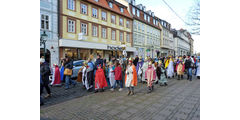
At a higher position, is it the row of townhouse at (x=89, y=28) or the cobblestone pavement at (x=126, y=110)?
the row of townhouse at (x=89, y=28)

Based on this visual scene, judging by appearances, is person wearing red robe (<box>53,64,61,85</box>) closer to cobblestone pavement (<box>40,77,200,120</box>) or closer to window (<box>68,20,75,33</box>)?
cobblestone pavement (<box>40,77,200,120</box>)

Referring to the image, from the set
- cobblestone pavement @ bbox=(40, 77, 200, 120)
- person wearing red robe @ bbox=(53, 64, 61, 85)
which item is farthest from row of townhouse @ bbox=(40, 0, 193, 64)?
cobblestone pavement @ bbox=(40, 77, 200, 120)

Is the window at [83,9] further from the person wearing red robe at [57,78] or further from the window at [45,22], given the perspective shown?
the person wearing red robe at [57,78]

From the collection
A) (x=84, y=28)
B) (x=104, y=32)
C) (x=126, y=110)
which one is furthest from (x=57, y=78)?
(x=104, y=32)

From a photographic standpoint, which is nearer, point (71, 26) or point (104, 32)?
point (71, 26)

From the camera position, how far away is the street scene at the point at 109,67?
4059 millimetres

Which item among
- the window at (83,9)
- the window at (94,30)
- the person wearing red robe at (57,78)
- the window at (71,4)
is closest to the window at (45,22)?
the window at (71,4)

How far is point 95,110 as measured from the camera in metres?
3.96

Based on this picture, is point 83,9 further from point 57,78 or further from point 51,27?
point 57,78

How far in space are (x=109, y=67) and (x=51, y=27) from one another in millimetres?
10839

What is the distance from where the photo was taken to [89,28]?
18625 mm

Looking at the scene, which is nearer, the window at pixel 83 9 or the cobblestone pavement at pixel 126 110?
the cobblestone pavement at pixel 126 110

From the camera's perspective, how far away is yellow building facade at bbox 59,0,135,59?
1581 cm
